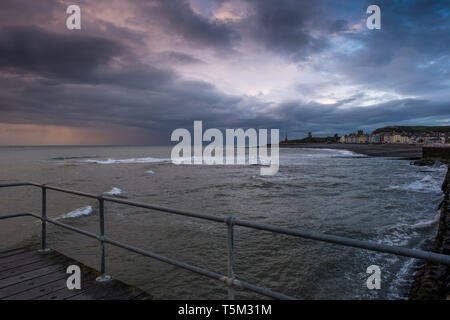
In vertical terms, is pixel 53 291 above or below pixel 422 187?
above

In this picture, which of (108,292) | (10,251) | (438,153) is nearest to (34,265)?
(10,251)

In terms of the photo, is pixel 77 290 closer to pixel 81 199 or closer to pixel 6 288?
pixel 6 288

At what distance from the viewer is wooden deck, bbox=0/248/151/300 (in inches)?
121

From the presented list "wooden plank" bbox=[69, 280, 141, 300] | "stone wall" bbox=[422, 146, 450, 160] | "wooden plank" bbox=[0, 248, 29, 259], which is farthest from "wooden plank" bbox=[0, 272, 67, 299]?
"stone wall" bbox=[422, 146, 450, 160]

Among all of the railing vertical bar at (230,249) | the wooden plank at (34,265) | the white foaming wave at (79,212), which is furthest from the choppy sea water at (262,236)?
the railing vertical bar at (230,249)

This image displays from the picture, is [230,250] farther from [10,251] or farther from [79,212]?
[79,212]

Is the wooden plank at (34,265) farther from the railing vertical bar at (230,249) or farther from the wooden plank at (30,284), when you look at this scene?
the railing vertical bar at (230,249)

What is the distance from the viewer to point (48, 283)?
338cm

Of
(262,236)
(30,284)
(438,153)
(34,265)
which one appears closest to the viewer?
(30,284)

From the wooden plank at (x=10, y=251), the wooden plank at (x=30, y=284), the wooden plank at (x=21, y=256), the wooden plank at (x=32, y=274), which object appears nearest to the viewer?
the wooden plank at (x=30, y=284)

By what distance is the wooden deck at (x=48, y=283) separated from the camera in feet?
10.1

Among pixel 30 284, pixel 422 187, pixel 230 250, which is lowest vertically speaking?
pixel 422 187

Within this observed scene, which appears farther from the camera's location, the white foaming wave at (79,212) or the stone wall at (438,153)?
the stone wall at (438,153)
